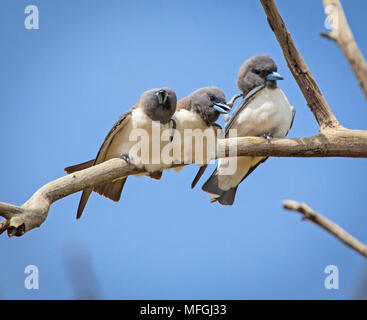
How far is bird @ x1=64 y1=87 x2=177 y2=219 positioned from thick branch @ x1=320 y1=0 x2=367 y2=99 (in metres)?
2.19

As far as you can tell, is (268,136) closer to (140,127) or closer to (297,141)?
(297,141)

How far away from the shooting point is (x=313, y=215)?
237cm

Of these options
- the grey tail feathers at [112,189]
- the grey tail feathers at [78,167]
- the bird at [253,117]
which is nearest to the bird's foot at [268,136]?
the bird at [253,117]

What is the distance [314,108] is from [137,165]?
1813 mm

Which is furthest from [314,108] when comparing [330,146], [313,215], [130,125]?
[313,215]

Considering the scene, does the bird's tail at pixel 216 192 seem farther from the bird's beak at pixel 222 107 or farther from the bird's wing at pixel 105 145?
the bird's wing at pixel 105 145

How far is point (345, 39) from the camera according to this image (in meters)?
3.00

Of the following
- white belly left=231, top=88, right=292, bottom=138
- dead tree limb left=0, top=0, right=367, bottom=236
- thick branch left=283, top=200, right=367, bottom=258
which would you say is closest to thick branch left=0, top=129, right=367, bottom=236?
dead tree limb left=0, top=0, right=367, bottom=236

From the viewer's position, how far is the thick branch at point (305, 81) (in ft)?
16.3

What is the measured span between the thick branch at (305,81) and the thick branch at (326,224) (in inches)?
114

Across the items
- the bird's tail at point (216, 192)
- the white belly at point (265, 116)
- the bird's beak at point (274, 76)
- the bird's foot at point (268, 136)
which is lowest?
the bird's tail at point (216, 192)

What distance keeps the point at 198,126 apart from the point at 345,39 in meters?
2.61
